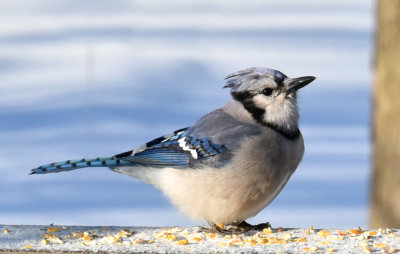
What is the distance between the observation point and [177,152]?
5.32 metres

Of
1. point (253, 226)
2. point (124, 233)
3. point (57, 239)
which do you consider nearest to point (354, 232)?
point (253, 226)

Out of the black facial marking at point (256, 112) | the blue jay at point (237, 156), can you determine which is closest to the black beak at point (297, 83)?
the blue jay at point (237, 156)

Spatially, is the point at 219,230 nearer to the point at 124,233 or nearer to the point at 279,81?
the point at 124,233

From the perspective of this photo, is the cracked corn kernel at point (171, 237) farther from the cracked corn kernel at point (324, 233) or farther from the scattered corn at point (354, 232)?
the scattered corn at point (354, 232)

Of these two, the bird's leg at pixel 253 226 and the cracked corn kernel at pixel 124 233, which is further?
the bird's leg at pixel 253 226

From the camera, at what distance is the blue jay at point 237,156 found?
16.7 feet

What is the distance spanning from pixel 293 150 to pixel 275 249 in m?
0.88

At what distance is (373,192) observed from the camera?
23.7 feet

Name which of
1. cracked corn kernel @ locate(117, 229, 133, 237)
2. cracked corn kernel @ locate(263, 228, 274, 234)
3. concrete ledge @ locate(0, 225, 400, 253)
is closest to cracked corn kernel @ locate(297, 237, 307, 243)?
concrete ledge @ locate(0, 225, 400, 253)

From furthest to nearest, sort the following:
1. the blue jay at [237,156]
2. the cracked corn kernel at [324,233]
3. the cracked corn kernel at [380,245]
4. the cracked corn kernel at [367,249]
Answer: the blue jay at [237,156], the cracked corn kernel at [324,233], the cracked corn kernel at [380,245], the cracked corn kernel at [367,249]

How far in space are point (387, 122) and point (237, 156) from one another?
2.39 metres

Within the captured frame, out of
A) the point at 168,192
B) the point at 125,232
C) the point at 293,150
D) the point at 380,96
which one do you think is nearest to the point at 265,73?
the point at 293,150

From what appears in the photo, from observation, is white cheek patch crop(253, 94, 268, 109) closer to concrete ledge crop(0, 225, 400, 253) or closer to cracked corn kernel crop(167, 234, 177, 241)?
concrete ledge crop(0, 225, 400, 253)

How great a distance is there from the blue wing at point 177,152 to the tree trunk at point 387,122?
2.37m
